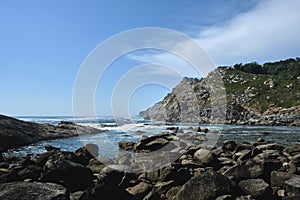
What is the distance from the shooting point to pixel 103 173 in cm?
1298

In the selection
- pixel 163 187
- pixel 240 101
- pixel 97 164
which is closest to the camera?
pixel 163 187

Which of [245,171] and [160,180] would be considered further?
[160,180]

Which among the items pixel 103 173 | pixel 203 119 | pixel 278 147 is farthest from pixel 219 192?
pixel 203 119

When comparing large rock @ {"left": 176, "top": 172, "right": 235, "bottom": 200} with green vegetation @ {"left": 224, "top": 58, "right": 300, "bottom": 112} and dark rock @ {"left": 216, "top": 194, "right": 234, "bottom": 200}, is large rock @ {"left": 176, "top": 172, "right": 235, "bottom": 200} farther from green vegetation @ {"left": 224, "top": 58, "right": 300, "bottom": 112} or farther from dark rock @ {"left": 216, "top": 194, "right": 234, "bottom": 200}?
green vegetation @ {"left": 224, "top": 58, "right": 300, "bottom": 112}

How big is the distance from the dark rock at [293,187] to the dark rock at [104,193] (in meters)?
5.30

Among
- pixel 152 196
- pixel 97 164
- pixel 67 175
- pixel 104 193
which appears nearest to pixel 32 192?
pixel 104 193

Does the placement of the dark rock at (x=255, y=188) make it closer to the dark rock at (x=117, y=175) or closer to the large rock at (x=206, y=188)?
the large rock at (x=206, y=188)

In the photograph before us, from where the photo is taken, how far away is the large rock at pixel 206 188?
9125mm

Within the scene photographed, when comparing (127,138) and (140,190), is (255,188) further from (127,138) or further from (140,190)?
(127,138)

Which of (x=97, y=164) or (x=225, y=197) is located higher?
(x=97, y=164)

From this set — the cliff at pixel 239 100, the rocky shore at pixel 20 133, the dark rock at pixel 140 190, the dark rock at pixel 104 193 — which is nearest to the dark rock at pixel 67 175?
the dark rock at pixel 140 190

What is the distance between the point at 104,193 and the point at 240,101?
103 m

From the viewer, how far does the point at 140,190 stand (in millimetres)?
10938

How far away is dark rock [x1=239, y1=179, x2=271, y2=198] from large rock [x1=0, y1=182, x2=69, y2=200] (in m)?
5.81
